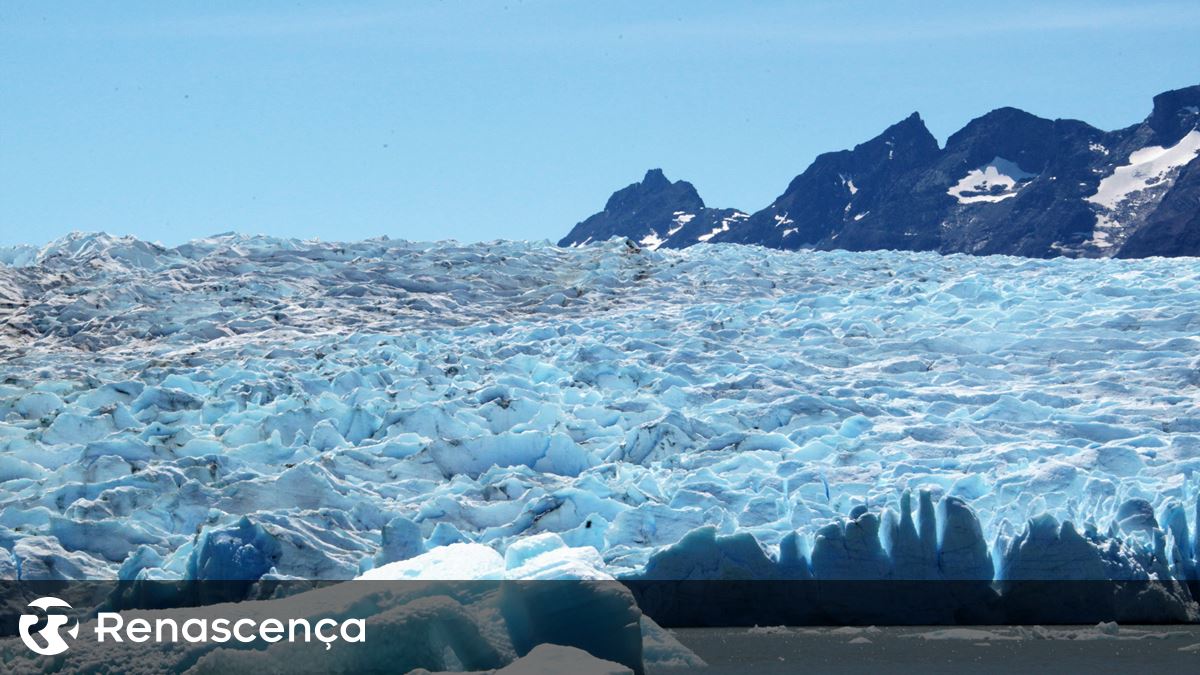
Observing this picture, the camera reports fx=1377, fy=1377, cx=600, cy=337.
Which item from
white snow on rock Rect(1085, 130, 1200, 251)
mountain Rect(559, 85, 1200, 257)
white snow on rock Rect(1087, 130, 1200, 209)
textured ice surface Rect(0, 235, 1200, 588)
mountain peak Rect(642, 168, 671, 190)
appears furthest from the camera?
mountain peak Rect(642, 168, 671, 190)

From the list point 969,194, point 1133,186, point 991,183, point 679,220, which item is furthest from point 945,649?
point 991,183

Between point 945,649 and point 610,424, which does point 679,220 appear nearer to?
point 610,424

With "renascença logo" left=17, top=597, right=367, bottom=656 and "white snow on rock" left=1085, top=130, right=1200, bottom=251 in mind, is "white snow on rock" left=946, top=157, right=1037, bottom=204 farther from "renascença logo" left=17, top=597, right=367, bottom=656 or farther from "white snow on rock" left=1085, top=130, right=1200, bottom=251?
"renascença logo" left=17, top=597, right=367, bottom=656

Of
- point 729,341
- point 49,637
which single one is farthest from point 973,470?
point 49,637

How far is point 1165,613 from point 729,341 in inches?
269

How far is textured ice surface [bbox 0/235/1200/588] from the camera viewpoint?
938cm

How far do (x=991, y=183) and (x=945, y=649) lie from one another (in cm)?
9665

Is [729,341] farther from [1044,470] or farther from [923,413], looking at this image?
[1044,470]

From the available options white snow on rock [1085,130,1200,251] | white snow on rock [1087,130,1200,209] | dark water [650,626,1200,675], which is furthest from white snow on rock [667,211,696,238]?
dark water [650,626,1200,675]

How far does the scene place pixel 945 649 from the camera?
8.41 metres

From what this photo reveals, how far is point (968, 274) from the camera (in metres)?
19.0

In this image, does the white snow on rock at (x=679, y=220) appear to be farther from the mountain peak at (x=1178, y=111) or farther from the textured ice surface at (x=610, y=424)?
the textured ice surface at (x=610, y=424)

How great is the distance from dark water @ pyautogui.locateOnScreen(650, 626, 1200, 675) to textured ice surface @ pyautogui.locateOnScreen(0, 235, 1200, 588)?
0.45m

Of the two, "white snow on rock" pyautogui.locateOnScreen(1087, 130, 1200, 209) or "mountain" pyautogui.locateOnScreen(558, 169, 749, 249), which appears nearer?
"white snow on rock" pyautogui.locateOnScreen(1087, 130, 1200, 209)
